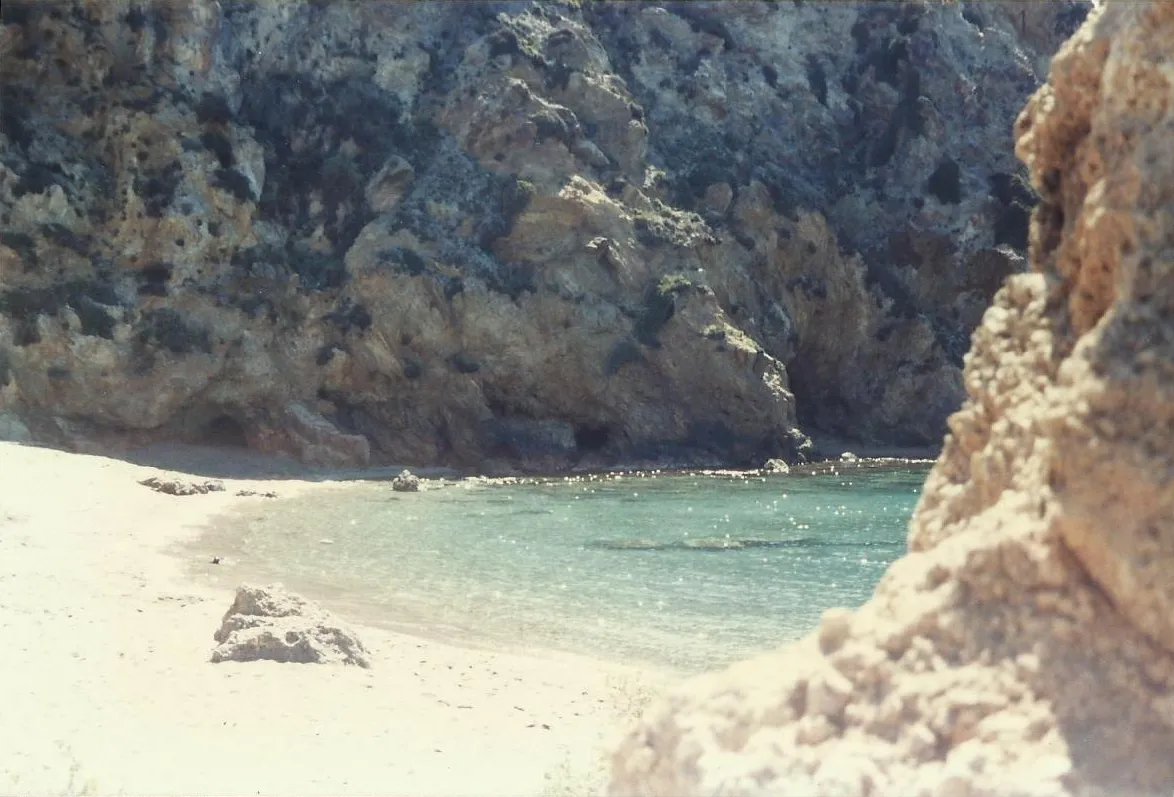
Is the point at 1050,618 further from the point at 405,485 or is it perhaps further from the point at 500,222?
the point at 500,222

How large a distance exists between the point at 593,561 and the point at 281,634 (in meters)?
9.35

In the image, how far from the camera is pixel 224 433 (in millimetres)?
39469

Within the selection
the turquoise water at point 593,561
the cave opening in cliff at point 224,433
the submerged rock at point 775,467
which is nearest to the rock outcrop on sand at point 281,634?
the turquoise water at point 593,561

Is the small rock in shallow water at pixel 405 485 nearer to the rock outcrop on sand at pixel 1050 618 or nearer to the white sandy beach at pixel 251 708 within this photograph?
the white sandy beach at pixel 251 708

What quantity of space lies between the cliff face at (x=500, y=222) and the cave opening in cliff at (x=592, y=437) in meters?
0.13

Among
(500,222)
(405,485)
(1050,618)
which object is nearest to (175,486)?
(405,485)

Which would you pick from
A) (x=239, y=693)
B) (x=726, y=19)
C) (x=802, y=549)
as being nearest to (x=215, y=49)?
(x=726, y=19)

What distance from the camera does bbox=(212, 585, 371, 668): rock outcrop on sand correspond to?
909cm

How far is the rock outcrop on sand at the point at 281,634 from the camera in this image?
909cm

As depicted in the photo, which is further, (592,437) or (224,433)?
(592,437)

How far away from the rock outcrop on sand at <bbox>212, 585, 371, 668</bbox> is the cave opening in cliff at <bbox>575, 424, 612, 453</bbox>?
115ft

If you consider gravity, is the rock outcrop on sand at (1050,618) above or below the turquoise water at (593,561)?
above

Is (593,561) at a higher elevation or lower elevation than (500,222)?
lower

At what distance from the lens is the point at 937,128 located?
5688 cm
